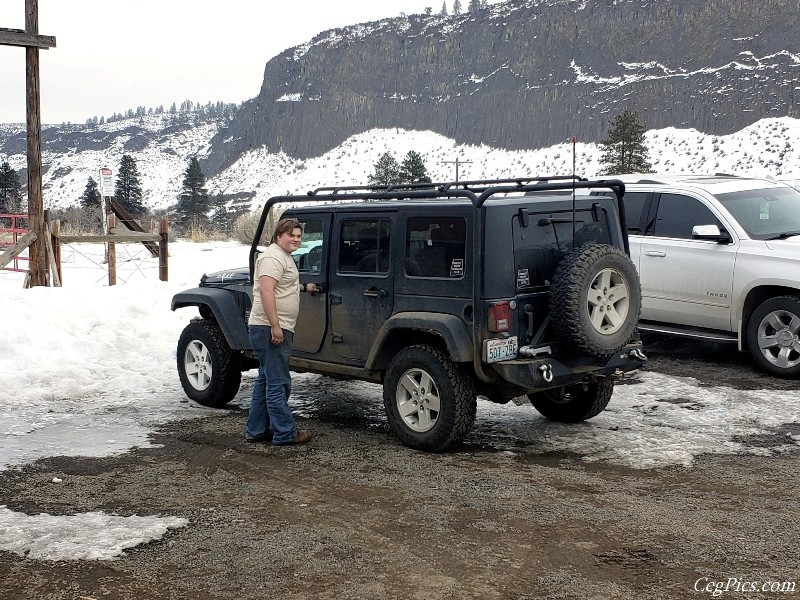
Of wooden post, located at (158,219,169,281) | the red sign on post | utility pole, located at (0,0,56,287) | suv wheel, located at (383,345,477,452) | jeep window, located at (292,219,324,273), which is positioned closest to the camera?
suv wheel, located at (383,345,477,452)

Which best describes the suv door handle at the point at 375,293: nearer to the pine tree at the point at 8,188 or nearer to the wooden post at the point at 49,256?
the wooden post at the point at 49,256

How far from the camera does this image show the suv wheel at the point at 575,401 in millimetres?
7496

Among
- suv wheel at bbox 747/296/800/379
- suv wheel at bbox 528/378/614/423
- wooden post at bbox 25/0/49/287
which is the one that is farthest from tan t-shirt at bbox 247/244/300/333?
wooden post at bbox 25/0/49/287

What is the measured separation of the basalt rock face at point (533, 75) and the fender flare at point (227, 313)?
11184cm

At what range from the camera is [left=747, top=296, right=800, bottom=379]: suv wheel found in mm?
9125

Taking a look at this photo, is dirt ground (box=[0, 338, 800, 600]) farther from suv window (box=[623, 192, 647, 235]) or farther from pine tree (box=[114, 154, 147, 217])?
pine tree (box=[114, 154, 147, 217])

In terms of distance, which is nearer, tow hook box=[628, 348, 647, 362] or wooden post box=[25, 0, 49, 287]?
tow hook box=[628, 348, 647, 362]

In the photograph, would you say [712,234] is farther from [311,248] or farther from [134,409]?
[134,409]

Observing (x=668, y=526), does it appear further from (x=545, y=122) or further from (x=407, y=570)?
(x=545, y=122)

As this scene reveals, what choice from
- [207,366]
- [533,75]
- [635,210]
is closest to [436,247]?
[207,366]

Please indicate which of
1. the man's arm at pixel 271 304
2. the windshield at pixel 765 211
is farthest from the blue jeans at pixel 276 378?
the windshield at pixel 765 211

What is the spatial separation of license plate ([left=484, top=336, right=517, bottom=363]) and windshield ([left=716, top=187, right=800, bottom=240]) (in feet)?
14.4

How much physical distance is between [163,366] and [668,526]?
6491 millimetres

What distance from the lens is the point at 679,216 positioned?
33.9 feet
